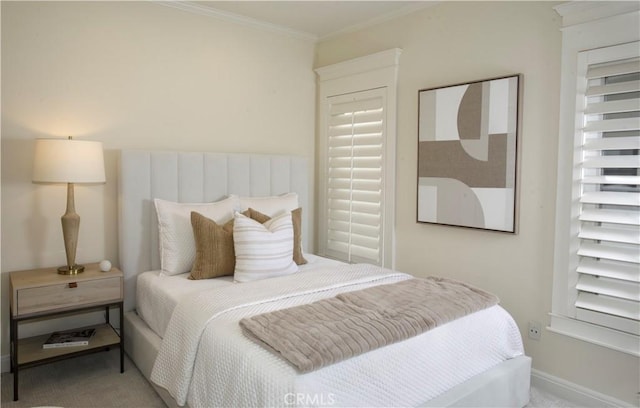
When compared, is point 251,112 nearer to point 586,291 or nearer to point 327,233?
point 327,233

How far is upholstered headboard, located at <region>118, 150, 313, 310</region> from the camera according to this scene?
3.04 metres

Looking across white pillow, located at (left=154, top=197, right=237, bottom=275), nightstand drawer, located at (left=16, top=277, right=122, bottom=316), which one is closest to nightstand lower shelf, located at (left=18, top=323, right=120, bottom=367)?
nightstand drawer, located at (left=16, top=277, right=122, bottom=316)

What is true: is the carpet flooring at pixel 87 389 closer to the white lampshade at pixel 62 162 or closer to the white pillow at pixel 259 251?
the white pillow at pixel 259 251

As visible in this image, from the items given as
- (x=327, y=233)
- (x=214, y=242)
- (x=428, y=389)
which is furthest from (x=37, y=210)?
(x=428, y=389)

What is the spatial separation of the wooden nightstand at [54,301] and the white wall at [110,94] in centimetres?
30

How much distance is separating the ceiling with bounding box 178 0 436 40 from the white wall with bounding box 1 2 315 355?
13cm

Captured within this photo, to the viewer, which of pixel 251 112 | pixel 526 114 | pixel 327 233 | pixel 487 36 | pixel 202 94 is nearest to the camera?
pixel 526 114

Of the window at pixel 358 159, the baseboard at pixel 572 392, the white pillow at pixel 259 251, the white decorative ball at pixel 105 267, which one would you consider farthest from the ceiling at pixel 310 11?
the baseboard at pixel 572 392

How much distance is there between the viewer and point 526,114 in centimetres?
274

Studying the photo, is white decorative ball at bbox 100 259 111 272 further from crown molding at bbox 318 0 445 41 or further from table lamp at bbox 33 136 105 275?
crown molding at bbox 318 0 445 41

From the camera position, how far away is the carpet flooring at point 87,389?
8.09ft

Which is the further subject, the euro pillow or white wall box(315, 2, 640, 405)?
the euro pillow

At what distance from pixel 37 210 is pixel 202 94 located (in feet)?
4.80

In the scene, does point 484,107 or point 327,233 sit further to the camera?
point 327,233
